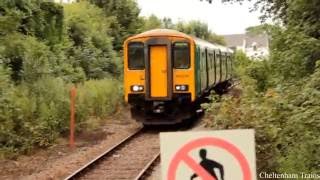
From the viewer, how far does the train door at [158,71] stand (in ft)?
55.7

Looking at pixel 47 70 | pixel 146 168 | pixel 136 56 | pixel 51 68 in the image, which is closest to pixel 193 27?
pixel 51 68

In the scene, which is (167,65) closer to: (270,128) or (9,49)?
(9,49)

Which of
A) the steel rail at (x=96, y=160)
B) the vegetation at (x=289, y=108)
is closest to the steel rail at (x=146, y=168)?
the steel rail at (x=96, y=160)

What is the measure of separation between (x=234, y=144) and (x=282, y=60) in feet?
26.5

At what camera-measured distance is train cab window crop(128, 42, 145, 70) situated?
17.1 meters

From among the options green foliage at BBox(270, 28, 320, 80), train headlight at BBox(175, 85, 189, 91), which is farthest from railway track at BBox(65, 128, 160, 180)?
green foliage at BBox(270, 28, 320, 80)

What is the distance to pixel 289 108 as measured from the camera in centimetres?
794

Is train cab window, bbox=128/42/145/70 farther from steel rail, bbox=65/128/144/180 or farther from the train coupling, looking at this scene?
steel rail, bbox=65/128/144/180

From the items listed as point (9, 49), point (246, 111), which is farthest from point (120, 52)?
point (246, 111)

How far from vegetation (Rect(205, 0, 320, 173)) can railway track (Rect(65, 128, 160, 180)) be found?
2.01 m

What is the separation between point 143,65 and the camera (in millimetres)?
17078

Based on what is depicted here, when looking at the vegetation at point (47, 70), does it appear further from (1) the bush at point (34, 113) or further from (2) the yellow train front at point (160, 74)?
(2) the yellow train front at point (160, 74)

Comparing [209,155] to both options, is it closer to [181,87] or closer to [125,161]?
[125,161]

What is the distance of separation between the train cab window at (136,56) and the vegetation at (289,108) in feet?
15.4
